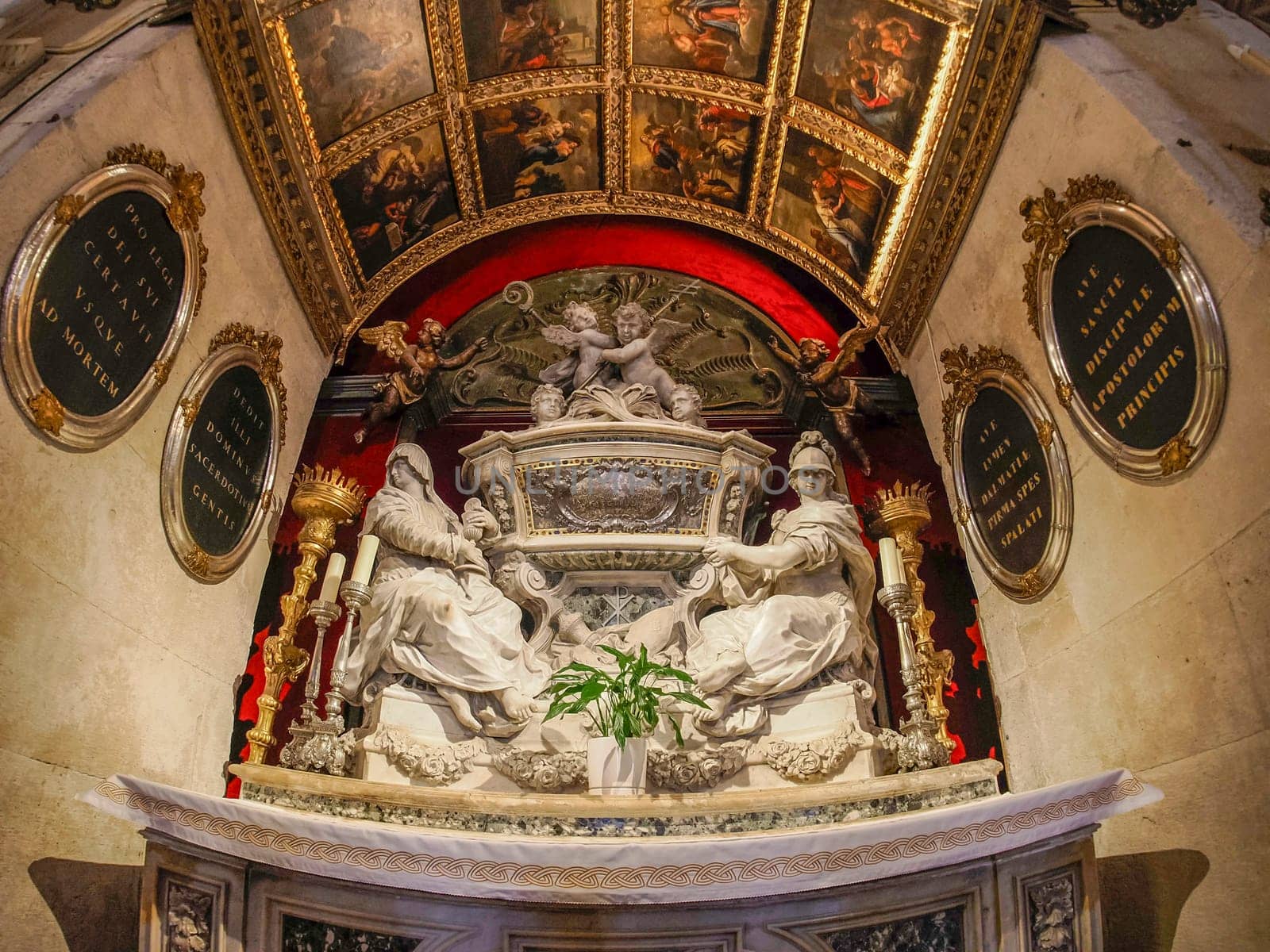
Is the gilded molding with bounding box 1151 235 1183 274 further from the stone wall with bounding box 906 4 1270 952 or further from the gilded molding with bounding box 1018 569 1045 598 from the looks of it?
the gilded molding with bounding box 1018 569 1045 598

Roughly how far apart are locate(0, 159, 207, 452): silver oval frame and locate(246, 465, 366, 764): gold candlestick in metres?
1.16

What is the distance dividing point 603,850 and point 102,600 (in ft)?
11.4

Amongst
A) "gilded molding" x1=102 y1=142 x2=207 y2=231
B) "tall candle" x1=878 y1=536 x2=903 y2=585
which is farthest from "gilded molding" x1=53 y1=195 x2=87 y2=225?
"tall candle" x1=878 y1=536 x2=903 y2=585

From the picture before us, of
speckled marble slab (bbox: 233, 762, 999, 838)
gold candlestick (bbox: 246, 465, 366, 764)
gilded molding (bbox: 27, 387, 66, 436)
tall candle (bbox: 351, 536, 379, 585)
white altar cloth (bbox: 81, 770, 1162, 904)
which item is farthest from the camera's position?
gold candlestick (bbox: 246, 465, 366, 764)

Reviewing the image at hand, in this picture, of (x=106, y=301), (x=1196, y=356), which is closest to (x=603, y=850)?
(x=1196, y=356)

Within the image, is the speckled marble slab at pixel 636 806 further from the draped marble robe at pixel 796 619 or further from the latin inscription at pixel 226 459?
the latin inscription at pixel 226 459

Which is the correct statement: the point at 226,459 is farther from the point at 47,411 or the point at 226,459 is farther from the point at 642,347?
the point at 642,347

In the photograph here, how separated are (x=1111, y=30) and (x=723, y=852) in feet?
17.4

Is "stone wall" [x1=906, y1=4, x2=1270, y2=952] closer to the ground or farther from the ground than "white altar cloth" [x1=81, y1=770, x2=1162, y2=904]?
farther from the ground

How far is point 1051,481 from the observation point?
22.5ft

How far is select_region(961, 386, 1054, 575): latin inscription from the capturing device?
703cm

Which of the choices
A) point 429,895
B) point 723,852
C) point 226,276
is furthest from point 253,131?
point 723,852

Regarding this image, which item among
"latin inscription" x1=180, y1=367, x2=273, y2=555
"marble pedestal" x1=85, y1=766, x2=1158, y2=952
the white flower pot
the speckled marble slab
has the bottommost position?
"marble pedestal" x1=85, y1=766, x2=1158, y2=952

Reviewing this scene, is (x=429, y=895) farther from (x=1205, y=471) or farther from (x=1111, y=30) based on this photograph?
(x=1111, y=30)
